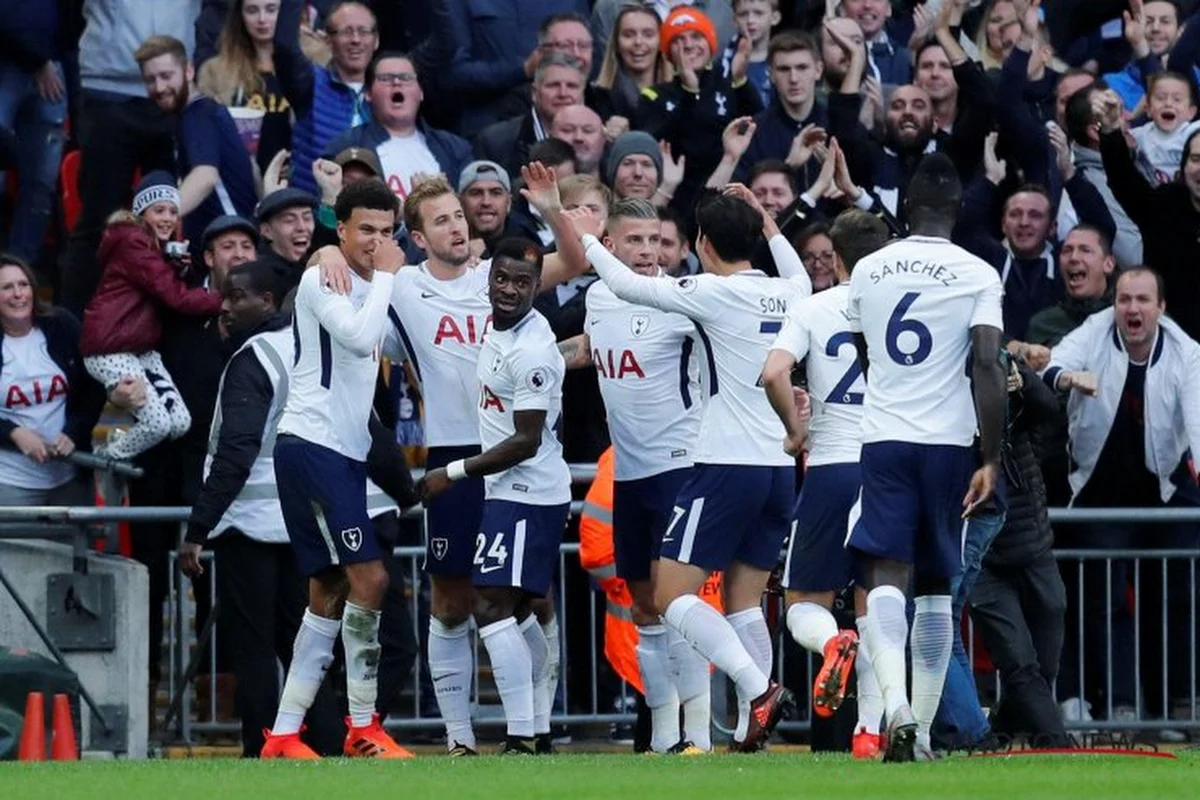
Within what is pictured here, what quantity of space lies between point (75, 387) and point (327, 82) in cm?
313

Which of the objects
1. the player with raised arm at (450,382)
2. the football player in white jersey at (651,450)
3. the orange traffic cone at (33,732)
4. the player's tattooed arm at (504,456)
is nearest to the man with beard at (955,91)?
the player with raised arm at (450,382)

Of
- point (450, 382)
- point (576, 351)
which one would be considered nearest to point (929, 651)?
point (450, 382)

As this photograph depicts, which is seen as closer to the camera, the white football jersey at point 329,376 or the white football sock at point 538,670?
the white football jersey at point 329,376

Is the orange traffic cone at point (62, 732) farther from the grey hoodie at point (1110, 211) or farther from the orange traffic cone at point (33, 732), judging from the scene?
the grey hoodie at point (1110, 211)

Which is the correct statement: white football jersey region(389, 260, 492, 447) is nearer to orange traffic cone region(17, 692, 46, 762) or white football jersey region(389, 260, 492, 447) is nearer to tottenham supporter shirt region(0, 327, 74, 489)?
orange traffic cone region(17, 692, 46, 762)

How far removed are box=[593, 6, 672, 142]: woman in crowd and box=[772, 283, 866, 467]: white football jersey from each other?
5.39 m

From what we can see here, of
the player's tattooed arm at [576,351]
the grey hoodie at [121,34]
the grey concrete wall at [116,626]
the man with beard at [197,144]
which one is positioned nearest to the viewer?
the player's tattooed arm at [576,351]

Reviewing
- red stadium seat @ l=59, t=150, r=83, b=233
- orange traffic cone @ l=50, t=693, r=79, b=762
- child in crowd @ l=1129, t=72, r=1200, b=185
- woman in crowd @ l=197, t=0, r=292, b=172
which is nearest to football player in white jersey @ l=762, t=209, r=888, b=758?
orange traffic cone @ l=50, t=693, r=79, b=762

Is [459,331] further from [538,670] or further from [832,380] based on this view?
[832,380]

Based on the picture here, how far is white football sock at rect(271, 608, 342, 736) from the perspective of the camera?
13031 millimetres

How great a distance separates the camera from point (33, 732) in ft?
43.5

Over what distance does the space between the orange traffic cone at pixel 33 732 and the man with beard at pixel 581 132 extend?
4975 mm

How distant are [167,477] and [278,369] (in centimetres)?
206

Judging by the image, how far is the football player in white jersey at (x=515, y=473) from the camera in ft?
42.4
